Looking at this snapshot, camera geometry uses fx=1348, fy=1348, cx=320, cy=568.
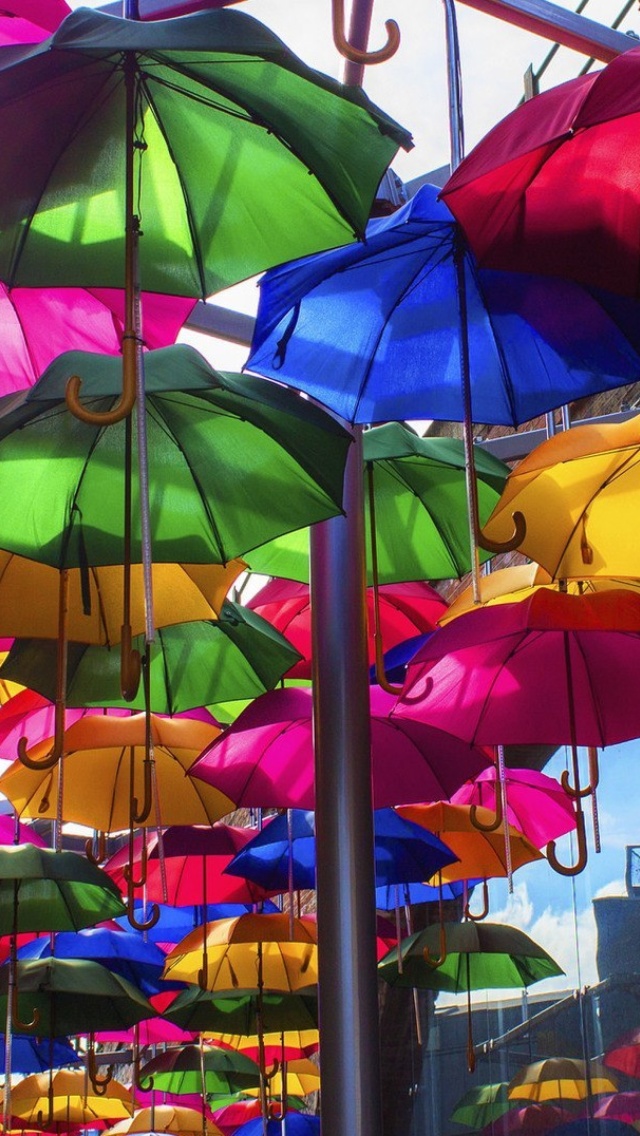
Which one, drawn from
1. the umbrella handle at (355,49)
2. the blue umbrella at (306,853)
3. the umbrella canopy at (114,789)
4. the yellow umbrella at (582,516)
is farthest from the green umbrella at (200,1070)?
the umbrella handle at (355,49)

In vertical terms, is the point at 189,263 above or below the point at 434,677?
above

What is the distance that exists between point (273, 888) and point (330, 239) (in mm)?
4464

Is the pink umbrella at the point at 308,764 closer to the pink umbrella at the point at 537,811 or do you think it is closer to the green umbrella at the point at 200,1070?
the pink umbrella at the point at 537,811

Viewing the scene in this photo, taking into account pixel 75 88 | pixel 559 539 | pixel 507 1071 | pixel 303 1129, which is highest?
pixel 75 88

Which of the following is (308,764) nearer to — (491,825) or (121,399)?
(491,825)

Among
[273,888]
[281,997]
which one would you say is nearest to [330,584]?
[273,888]

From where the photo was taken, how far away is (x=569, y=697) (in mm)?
4273

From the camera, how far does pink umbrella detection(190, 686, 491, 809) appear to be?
4738mm

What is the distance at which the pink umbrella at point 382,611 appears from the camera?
5.50 m

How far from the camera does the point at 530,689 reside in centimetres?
443

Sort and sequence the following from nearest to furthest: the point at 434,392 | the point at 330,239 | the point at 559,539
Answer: the point at 330,239 < the point at 434,392 < the point at 559,539

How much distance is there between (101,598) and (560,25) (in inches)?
92.5

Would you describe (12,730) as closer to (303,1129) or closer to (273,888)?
(273,888)

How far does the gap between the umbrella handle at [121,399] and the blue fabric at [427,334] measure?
Result: 33.7 inches
